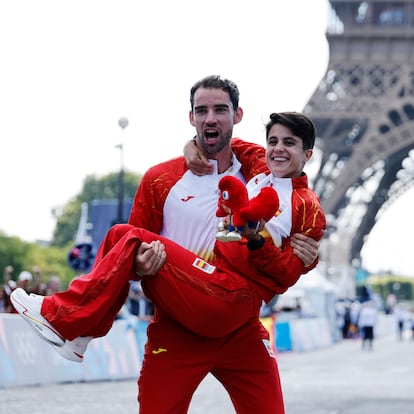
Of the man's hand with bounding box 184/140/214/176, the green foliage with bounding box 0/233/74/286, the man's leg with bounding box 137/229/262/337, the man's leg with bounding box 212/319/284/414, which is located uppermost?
the man's hand with bounding box 184/140/214/176

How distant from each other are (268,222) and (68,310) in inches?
36.6

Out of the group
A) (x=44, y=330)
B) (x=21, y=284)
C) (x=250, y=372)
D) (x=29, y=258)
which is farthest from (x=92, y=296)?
(x=29, y=258)

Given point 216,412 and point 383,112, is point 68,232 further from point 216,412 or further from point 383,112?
point 216,412

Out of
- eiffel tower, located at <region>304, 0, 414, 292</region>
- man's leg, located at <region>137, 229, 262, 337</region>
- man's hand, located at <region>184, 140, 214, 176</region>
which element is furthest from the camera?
eiffel tower, located at <region>304, 0, 414, 292</region>

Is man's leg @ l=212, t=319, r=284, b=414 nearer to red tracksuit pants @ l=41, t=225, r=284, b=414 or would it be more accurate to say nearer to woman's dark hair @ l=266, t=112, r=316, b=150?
red tracksuit pants @ l=41, t=225, r=284, b=414

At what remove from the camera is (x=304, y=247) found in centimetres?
495

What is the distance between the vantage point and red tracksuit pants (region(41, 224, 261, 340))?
4.64 m

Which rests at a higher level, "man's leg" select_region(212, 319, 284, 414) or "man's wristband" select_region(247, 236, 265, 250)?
"man's wristband" select_region(247, 236, 265, 250)

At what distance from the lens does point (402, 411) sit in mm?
11547

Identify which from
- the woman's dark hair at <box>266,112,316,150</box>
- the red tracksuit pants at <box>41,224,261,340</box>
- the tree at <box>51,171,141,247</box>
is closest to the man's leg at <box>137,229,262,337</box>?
the red tracksuit pants at <box>41,224,261,340</box>

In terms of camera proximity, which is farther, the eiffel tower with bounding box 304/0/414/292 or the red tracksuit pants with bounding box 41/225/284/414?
the eiffel tower with bounding box 304/0/414/292

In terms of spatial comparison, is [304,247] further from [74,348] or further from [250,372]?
[74,348]

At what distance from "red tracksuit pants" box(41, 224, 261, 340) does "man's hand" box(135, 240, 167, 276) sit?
0.10 ft

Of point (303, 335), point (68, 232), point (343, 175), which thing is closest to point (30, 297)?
point (303, 335)
